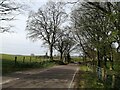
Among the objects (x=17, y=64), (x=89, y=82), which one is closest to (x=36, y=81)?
(x=89, y=82)

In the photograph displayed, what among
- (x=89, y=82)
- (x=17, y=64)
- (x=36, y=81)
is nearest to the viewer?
(x=36, y=81)

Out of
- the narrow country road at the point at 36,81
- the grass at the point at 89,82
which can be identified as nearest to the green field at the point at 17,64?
the narrow country road at the point at 36,81

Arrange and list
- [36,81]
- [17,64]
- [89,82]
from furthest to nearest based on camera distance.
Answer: [17,64] → [89,82] → [36,81]

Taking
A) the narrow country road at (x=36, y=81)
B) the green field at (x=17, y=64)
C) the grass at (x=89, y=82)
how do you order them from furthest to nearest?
the green field at (x=17, y=64), the grass at (x=89, y=82), the narrow country road at (x=36, y=81)

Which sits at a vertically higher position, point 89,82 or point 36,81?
point 36,81

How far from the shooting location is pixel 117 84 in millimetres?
19000

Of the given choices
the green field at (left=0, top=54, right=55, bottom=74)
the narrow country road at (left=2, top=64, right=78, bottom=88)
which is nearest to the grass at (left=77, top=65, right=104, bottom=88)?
the narrow country road at (left=2, top=64, right=78, bottom=88)

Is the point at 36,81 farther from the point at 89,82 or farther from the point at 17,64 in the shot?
the point at 17,64

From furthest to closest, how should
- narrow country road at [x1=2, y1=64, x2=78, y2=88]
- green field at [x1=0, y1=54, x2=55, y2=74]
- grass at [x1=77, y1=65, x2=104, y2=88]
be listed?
green field at [x1=0, y1=54, x2=55, y2=74] < grass at [x1=77, y1=65, x2=104, y2=88] < narrow country road at [x1=2, y1=64, x2=78, y2=88]

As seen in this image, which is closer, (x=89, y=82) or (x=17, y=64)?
(x=89, y=82)

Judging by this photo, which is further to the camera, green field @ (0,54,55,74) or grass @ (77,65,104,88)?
green field @ (0,54,55,74)

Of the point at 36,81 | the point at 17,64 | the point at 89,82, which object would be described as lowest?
the point at 89,82

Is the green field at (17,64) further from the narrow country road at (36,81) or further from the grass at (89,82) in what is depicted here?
the grass at (89,82)

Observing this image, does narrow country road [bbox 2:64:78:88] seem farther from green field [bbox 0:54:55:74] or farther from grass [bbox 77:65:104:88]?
green field [bbox 0:54:55:74]
